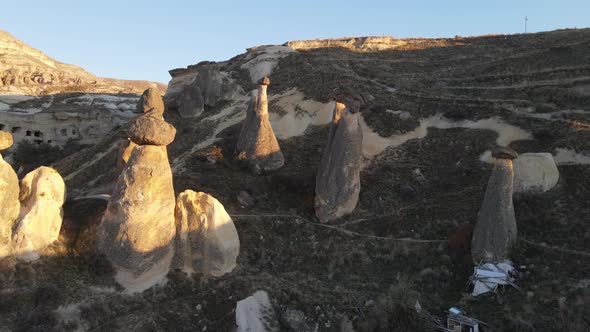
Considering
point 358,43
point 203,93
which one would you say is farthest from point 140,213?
point 358,43

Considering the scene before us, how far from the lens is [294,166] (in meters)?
23.6

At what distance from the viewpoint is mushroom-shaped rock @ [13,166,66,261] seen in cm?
1318

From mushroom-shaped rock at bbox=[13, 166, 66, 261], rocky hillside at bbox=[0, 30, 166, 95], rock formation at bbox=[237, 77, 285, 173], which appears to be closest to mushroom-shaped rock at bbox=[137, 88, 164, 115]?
rock formation at bbox=[237, 77, 285, 173]

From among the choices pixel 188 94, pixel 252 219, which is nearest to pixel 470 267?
pixel 252 219

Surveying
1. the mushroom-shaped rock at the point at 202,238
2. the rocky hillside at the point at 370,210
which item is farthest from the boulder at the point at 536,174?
the mushroom-shaped rock at the point at 202,238

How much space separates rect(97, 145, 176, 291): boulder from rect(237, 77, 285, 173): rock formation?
880cm

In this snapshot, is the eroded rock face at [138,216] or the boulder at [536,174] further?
the boulder at [536,174]

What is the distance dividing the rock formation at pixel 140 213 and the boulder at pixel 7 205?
7.39ft

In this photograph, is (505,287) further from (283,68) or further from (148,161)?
(283,68)

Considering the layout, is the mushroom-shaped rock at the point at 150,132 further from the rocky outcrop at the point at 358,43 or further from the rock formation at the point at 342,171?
the rocky outcrop at the point at 358,43

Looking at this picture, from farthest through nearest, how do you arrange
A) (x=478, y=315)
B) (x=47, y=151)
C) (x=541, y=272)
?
(x=47, y=151) → (x=541, y=272) → (x=478, y=315)

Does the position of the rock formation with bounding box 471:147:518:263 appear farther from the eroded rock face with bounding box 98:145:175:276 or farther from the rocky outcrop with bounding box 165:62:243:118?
the rocky outcrop with bounding box 165:62:243:118

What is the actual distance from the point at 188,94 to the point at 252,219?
1754 cm

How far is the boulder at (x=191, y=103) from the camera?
108ft
